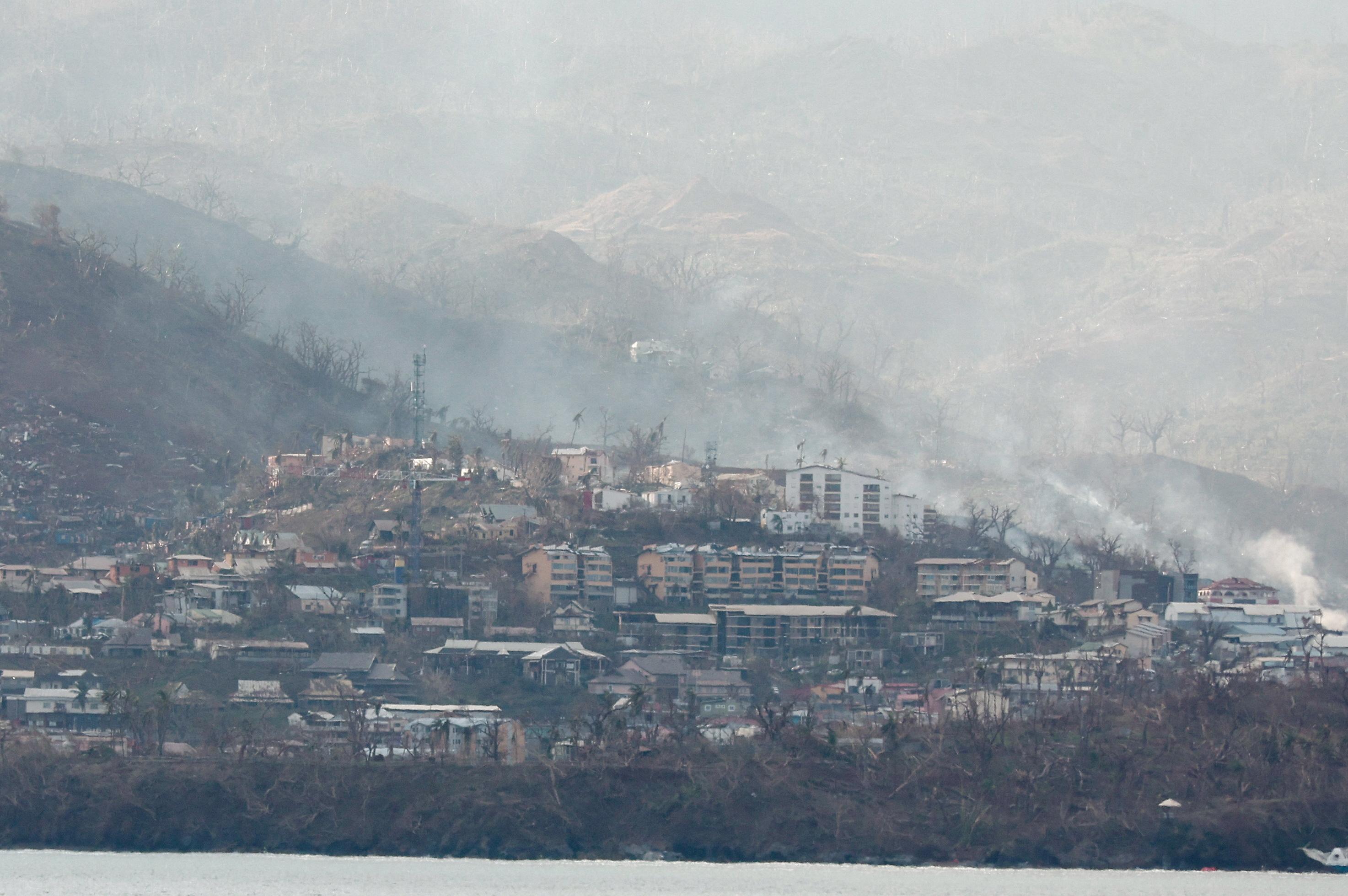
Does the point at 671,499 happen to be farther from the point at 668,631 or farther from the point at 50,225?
the point at 50,225

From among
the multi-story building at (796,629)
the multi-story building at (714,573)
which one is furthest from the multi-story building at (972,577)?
the multi-story building at (714,573)

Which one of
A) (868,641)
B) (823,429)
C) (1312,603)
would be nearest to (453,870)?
(868,641)

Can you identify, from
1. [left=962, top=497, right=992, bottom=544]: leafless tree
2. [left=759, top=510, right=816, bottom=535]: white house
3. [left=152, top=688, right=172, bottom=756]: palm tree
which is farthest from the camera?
[left=962, top=497, right=992, bottom=544]: leafless tree

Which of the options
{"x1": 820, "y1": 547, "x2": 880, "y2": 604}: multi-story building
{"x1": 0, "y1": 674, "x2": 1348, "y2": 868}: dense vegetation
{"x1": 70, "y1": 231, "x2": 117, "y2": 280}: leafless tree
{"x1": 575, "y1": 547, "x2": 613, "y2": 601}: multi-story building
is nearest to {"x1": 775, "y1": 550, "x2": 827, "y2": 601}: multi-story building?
{"x1": 820, "y1": 547, "x2": 880, "y2": 604}: multi-story building

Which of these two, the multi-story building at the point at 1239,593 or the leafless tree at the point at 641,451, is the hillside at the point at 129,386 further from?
the multi-story building at the point at 1239,593

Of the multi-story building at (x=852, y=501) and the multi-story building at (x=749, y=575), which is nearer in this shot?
the multi-story building at (x=749, y=575)

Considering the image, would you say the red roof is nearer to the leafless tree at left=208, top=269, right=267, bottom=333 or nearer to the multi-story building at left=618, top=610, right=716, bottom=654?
the multi-story building at left=618, top=610, right=716, bottom=654
